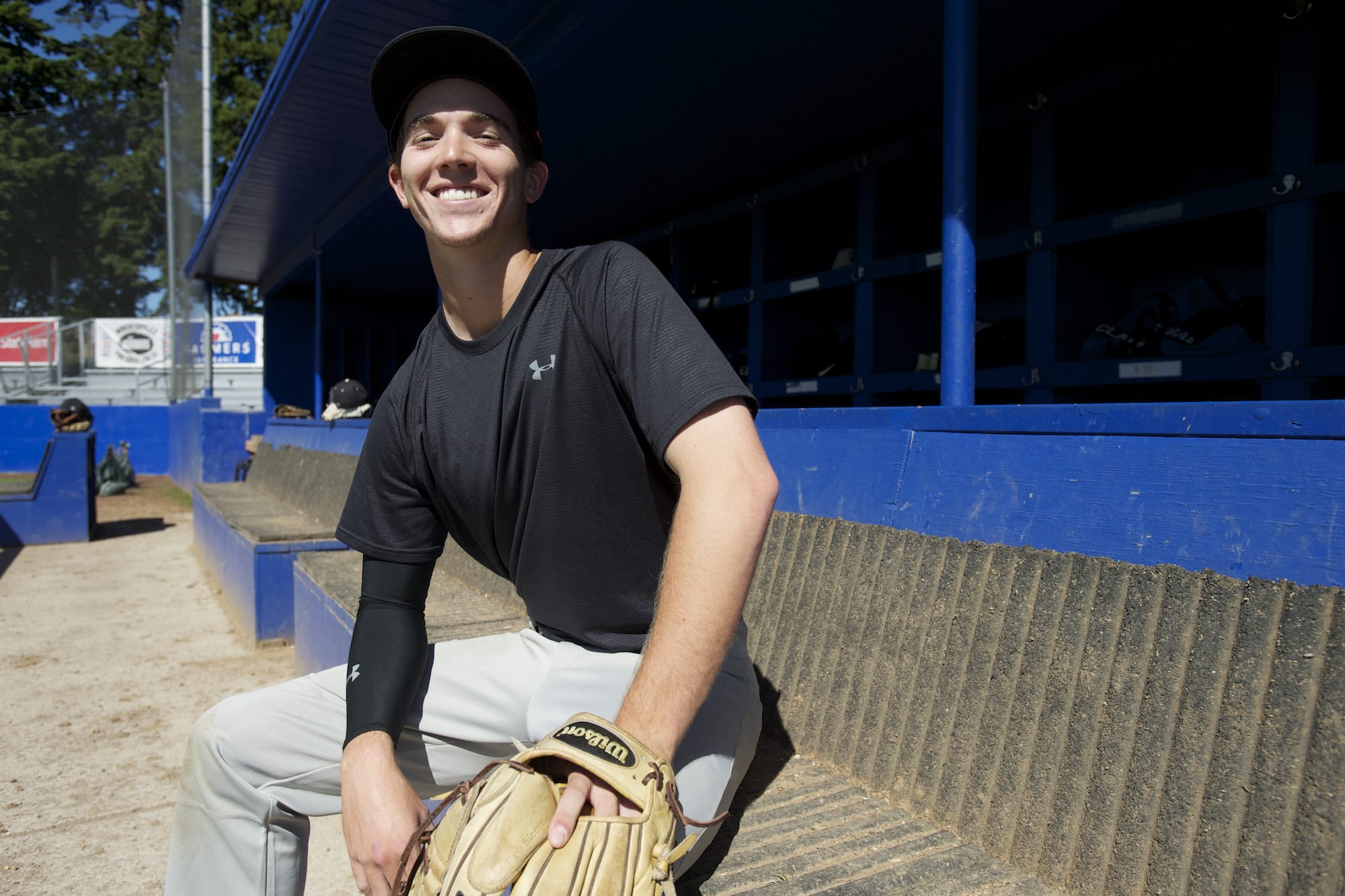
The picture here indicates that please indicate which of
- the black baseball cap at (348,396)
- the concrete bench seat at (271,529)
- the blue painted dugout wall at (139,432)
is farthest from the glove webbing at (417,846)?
the blue painted dugout wall at (139,432)

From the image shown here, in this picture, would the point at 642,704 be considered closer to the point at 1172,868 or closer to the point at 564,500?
the point at 564,500

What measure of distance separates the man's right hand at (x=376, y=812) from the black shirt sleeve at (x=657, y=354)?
2.33 feet

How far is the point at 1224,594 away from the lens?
1423 mm

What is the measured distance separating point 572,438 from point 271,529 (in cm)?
515

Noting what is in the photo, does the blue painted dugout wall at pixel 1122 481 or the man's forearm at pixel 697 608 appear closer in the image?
the man's forearm at pixel 697 608

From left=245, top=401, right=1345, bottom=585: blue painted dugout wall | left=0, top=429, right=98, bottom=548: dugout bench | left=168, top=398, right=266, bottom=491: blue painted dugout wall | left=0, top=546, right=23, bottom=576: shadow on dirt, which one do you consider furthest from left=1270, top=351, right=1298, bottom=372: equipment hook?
left=168, top=398, right=266, bottom=491: blue painted dugout wall

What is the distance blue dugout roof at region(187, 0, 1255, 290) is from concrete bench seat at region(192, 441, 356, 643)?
8.39ft

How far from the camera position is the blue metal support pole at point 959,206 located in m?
2.74

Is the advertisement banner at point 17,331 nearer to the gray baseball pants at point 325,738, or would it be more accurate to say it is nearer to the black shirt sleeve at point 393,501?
the black shirt sleeve at point 393,501

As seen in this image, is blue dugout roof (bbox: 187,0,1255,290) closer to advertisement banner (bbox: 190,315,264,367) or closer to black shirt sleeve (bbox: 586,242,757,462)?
black shirt sleeve (bbox: 586,242,757,462)

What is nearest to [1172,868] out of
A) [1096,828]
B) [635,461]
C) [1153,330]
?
[1096,828]

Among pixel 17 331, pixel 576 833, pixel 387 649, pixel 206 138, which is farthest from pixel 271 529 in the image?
pixel 17 331

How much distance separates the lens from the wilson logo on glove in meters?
1.05

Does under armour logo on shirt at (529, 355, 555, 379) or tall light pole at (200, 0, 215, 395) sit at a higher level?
tall light pole at (200, 0, 215, 395)
